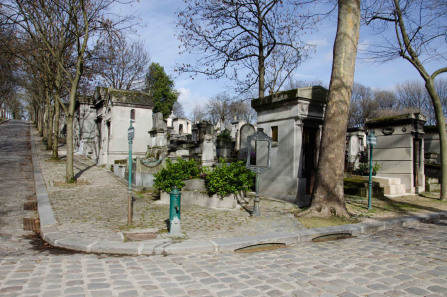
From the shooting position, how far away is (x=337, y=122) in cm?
759

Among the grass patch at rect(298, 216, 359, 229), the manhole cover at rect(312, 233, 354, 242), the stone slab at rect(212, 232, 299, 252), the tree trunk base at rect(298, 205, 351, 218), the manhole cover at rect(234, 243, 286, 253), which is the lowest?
the manhole cover at rect(234, 243, 286, 253)

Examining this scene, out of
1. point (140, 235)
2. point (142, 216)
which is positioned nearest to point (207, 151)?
point (142, 216)

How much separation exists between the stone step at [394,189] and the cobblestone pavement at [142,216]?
16.9 feet

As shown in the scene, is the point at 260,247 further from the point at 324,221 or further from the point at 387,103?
the point at 387,103

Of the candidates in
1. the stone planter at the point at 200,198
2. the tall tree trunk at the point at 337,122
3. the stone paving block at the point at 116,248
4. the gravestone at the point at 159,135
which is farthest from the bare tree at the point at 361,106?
the stone paving block at the point at 116,248

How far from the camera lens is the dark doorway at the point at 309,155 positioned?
33.1 ft

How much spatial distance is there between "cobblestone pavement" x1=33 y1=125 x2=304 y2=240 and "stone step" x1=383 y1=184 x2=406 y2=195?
5.16 metres

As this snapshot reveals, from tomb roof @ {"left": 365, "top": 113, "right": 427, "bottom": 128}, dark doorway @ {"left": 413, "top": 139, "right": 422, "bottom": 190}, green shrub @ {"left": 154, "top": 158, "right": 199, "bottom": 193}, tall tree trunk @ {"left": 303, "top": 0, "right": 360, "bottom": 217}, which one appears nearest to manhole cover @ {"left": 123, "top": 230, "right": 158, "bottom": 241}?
green shrub @ {"left": 154, "top": 158, "right": 199, "bottom": 193}

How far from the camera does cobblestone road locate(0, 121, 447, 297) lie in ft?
12.1

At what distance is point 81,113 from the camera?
27062 mm

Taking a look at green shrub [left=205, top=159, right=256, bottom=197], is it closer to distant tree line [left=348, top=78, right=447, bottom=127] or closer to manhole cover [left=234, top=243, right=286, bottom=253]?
manhole cover [left=234, top=243, right=286, bottom=253]

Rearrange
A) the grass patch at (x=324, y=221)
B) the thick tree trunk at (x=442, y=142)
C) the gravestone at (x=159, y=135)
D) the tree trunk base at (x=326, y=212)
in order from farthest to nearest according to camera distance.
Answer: the gravestone at (x=159, y=135), the thick tree trunk at (x=442, y=142), the tree trunk base at (x=326, y=212), the grass patch at (x=324, y=221)

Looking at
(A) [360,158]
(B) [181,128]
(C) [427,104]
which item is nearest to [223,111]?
(B) [181,128]

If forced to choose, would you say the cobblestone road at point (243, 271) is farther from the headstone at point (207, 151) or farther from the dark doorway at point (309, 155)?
the headstone at point (207, 151)
